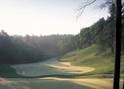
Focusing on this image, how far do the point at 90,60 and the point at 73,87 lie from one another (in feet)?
182

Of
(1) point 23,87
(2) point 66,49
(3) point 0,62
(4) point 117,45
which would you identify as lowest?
(1) point 23,87

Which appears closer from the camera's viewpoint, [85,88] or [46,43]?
[85,88]

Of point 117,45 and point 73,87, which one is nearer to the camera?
point 117,45

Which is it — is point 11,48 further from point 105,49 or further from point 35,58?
point 105,49

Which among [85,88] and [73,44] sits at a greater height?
[73,44]

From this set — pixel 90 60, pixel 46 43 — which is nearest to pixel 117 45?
pixel 90 60

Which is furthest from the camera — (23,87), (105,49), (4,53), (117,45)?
(4,53)

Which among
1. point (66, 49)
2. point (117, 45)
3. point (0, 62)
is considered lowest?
point (117, 45)

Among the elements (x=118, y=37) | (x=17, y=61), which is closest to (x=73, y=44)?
(x=17, y=61)

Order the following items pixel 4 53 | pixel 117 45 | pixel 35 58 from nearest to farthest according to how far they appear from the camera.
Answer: pixel 117 45, pixel 4 53, pixel 35 58

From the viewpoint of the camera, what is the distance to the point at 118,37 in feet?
39.5

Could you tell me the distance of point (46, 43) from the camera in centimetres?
16100

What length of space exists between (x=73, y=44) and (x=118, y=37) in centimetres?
12550

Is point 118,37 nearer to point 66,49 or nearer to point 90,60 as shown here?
point 90,60
